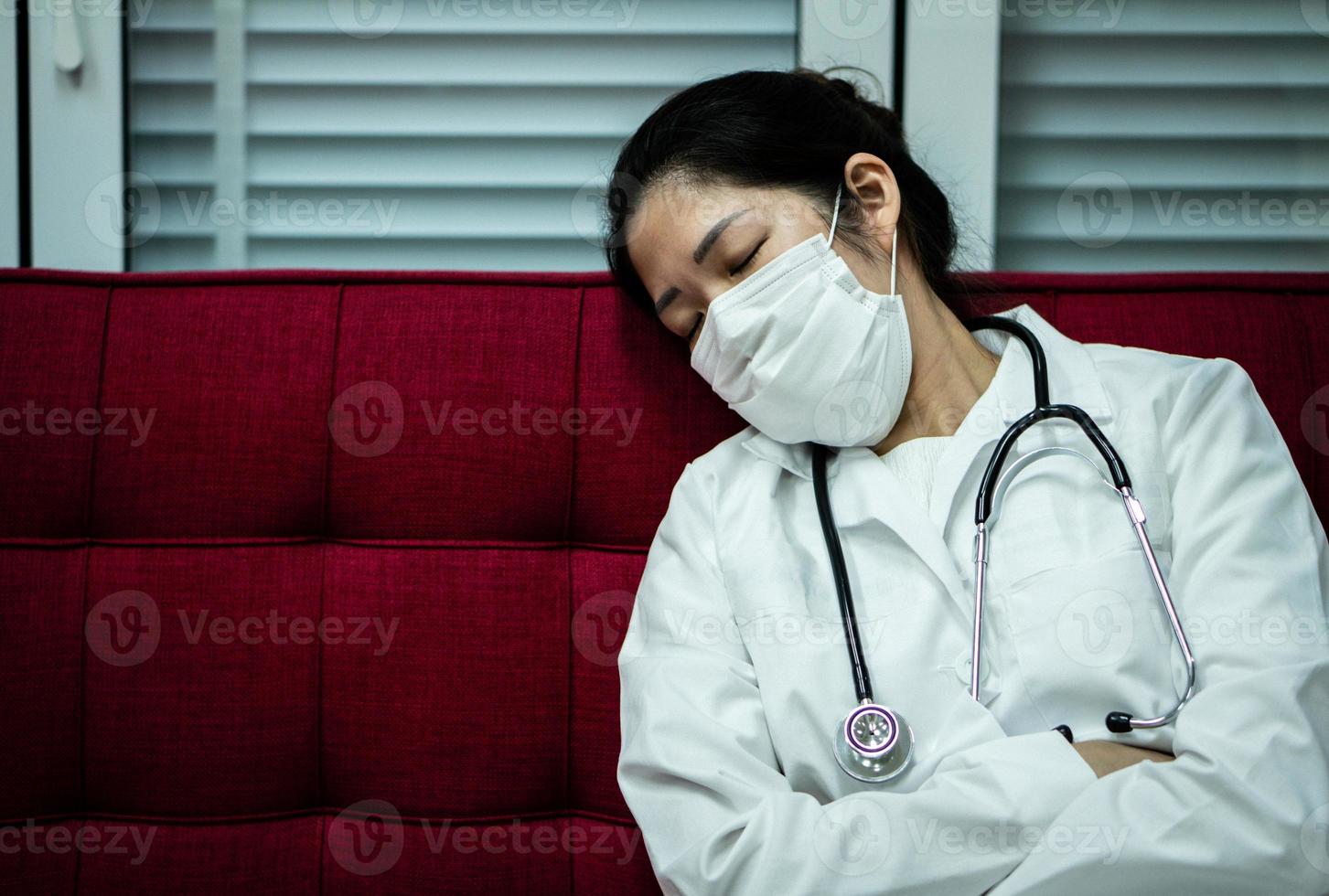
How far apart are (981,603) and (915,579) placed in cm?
9

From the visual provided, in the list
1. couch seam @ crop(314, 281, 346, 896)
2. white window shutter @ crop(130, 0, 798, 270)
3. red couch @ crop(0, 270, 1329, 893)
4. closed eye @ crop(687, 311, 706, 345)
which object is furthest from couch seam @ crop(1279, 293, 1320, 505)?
couch seam @ crop(314, 281, 346, 896)

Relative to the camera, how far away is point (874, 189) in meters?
1.07

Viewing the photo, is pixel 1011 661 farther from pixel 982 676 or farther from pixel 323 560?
pixel 323 560

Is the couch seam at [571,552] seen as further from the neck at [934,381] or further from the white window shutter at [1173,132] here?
the white window shutter at [1173,132]

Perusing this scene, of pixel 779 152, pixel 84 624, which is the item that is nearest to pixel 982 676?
pixel 779 152

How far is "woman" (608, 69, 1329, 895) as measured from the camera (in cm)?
78

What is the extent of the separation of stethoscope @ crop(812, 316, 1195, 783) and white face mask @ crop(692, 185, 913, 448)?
0.11 metres

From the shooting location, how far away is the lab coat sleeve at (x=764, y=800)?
797 mm

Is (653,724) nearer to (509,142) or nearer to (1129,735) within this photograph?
(1129,735)

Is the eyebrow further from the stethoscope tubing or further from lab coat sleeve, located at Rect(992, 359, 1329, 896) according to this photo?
lab coat sleeve, located at Rect(992, 359, 1329, 896)

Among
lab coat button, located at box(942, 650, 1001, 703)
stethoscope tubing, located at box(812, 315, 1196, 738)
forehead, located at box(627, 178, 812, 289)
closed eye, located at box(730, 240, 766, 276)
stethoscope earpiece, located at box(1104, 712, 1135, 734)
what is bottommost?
stethoscope earpiece, located at box(1104, 712, 1135, 734)

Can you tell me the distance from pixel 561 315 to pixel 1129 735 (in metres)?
0.80

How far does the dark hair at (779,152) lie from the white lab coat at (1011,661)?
0.23 m

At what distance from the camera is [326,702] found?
111cm
